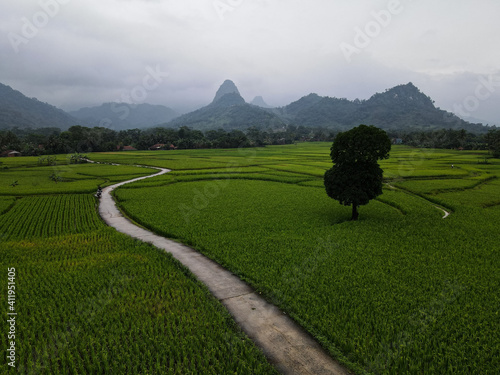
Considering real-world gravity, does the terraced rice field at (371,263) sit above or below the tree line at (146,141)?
below

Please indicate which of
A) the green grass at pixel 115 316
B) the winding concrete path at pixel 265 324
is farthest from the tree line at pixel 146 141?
the green grass at pixel 115 316

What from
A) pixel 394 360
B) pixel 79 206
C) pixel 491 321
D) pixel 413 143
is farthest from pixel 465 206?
pixel 413 143

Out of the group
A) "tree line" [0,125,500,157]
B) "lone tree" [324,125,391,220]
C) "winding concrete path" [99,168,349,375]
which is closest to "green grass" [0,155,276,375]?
"winding concrete path" [99,168,349,375]

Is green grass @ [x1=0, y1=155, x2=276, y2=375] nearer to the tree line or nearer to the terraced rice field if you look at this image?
the terraced rice field

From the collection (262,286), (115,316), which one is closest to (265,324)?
(262,286)

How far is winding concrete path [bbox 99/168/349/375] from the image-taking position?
8867mm

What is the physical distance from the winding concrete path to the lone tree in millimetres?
12910

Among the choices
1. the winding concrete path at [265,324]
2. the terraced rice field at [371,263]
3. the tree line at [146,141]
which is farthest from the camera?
the tree line at [146,141]

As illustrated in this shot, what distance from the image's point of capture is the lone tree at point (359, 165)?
891 inches

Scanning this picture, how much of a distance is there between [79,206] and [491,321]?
3400cm

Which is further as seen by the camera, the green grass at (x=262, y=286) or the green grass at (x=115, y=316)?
the green grass at (x=262, y=286)

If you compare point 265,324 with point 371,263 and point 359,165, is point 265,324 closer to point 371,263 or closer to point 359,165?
point 371,263

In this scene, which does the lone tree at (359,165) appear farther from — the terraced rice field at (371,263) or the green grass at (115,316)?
the green grass at (115,316)

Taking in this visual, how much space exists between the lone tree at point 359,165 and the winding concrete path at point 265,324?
12.9 metres
